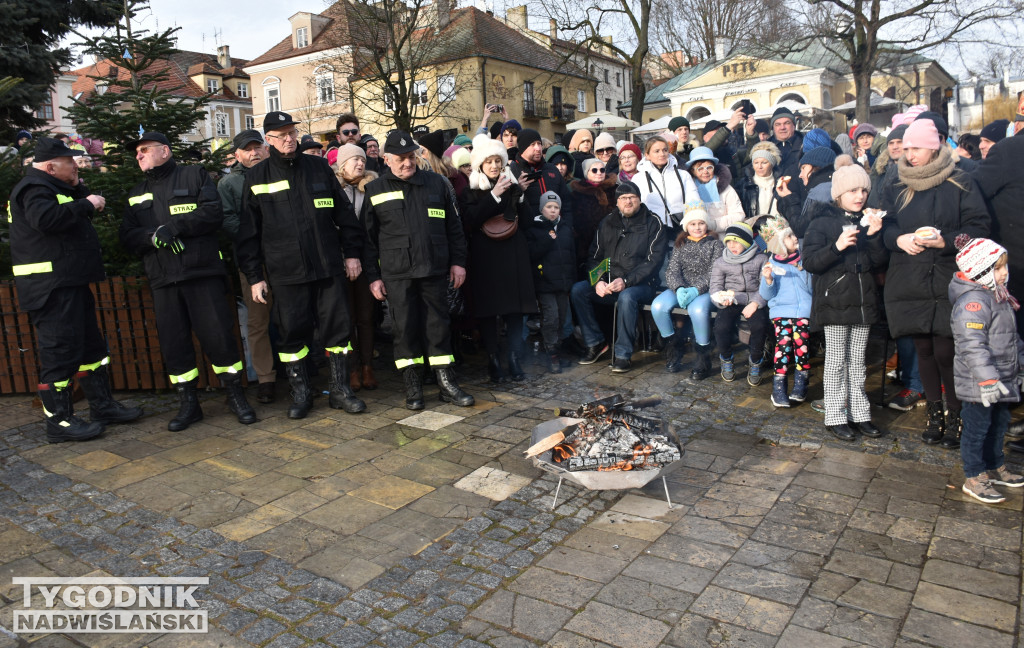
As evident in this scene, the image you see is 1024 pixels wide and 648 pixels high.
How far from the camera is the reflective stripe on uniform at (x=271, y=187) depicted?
599 centimetres

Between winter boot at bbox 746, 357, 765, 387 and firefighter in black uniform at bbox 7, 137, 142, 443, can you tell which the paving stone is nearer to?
winter boot at bbox 746, 357, 765, 387

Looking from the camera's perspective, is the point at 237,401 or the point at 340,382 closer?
the point at 237,401

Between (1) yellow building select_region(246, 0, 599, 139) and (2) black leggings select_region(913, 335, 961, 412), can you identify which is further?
(1) yellow building select_region(246, 0, 599, 139)

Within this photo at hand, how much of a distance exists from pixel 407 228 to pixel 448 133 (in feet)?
14.4

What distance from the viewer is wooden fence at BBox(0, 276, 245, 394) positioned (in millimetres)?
6730

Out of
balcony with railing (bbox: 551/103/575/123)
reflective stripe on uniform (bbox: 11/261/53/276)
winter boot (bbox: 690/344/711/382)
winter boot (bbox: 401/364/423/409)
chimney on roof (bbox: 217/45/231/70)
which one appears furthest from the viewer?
chimney on roof (bbox: 217/45/231/70)

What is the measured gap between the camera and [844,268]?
5.39 metres

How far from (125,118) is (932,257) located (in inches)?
267

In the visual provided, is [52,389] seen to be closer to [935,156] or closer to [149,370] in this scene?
[149,370]

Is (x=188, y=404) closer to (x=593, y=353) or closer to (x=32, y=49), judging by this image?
(x=593, y=353)

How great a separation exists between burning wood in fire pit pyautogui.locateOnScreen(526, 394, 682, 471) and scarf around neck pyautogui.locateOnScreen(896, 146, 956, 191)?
234 cm

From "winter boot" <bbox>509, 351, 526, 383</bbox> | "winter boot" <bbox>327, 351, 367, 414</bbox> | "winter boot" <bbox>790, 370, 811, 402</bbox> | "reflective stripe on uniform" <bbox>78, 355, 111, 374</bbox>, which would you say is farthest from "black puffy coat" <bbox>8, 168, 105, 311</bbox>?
"winter boot" <bbox>790, 370, 811, 402</bbox>

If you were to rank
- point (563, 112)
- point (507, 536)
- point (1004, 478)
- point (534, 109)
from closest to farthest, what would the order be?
1. point (507, 536)
2. point (1004, 478)
3. point (534, 109)
4. point (563, 112)

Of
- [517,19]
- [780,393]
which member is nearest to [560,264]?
[780,393]
